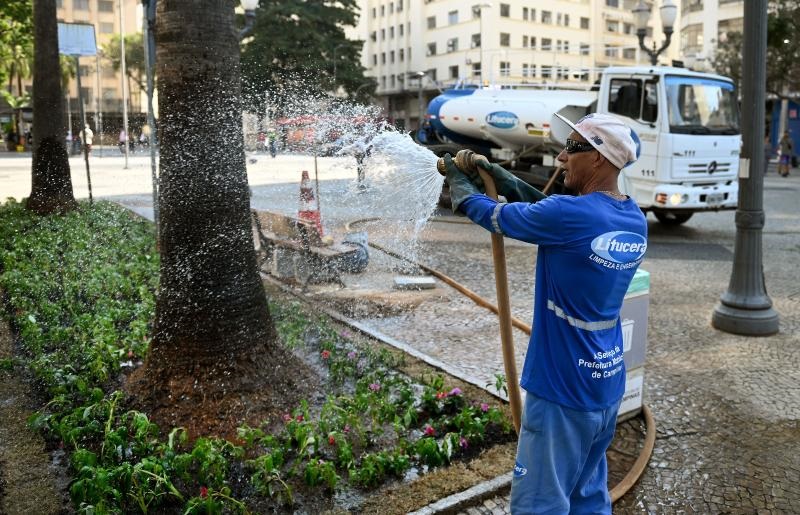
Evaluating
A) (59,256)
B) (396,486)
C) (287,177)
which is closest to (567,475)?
(396,486)

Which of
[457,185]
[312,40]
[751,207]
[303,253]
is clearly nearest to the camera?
[457,185]

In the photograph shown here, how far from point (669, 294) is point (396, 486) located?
566 centimetres

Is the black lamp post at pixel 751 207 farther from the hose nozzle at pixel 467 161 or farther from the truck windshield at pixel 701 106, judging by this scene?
the truck windshield at pixel 701 106

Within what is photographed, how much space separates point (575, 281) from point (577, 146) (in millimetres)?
503

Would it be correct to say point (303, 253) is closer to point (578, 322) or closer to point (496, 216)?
point (496, 216)

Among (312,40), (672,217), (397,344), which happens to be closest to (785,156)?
(672,217)

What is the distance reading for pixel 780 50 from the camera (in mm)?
29547

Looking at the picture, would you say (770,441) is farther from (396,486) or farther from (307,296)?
(307,296)

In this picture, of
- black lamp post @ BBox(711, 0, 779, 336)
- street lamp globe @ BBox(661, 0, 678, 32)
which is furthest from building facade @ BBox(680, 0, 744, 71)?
black lamp post @ BBox(711, 0, 779, 336)

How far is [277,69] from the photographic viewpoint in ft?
137

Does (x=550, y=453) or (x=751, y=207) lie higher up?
(x=751, y=207)

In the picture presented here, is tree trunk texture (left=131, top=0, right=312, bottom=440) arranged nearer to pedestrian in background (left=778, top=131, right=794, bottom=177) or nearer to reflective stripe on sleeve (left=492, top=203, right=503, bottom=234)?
reflective stripe on sleeve (left=492, top=203, right=503, bottom=234)

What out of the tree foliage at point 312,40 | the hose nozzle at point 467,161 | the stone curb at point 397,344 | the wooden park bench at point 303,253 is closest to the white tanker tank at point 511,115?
the wooden park bench at point 303,253

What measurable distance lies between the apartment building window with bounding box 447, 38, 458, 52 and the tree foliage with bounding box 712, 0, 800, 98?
35.5 m
